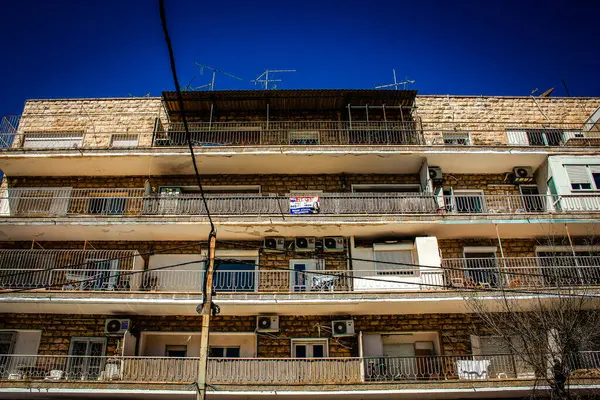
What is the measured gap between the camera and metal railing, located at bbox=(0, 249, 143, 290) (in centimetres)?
1866

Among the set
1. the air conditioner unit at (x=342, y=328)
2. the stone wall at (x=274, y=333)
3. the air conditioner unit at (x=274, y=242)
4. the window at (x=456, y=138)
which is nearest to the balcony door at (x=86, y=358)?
the stone wall at (x=274, y=333)

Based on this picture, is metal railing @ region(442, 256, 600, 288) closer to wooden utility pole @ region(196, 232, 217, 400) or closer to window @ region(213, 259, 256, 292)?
window @ region(213, 259, 256, 292)

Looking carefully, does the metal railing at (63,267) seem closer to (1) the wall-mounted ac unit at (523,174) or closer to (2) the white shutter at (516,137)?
(1) the wall-mounted ac unit at (523,174)

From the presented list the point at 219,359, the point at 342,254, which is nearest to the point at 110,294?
the point at 219,359

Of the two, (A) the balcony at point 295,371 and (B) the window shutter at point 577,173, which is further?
(B) the window shutter at point 577,173

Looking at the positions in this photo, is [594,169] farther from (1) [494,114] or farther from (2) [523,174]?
(1) [494,114]

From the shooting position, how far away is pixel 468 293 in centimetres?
1741

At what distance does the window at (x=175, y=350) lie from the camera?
18625 millimetres

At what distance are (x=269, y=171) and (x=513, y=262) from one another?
9623 millimetres

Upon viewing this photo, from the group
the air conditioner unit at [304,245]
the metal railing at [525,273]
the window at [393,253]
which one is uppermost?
the air conditioner unit at [304,245]

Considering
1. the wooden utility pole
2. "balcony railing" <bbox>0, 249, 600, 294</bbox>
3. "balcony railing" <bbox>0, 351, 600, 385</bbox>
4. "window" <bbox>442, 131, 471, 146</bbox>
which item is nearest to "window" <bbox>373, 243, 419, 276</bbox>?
"balcony railing" <bbox>0, 249, 600, 294</bbox>

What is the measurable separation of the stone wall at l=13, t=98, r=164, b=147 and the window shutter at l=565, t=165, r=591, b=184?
16.4 m

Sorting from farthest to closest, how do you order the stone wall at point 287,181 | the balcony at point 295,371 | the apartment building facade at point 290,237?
the stone wall at point 287,181 → the apartment building facade at point 290,237 → the balcony at point 295,371

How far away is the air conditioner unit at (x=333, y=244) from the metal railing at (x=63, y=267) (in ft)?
21.6
